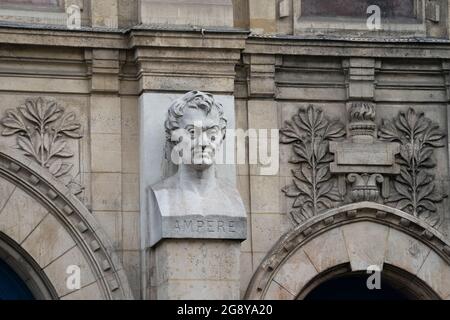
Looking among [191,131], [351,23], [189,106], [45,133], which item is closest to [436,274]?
[351,23]

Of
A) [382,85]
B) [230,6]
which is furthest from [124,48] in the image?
[382,85]

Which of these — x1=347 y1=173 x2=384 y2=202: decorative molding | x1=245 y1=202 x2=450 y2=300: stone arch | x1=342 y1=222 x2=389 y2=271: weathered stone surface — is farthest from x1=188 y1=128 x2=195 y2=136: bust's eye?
x1=342 y1=222 x2=389 y2=271: weathered stone surface

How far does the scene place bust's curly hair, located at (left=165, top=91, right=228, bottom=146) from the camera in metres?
26.1

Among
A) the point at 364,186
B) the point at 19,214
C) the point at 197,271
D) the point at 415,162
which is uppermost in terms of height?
the point at 415,162

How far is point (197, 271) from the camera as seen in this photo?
84.4ft

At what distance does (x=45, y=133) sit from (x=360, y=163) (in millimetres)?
3461

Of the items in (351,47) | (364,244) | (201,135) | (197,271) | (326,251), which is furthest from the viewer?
(351,47)

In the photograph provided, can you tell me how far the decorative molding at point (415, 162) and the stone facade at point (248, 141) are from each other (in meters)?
0.02

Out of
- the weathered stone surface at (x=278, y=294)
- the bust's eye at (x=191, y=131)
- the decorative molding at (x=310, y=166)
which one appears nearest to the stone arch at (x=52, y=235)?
the bust's eye at (x=191, y=131)

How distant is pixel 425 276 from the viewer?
Result: 27.1 metres

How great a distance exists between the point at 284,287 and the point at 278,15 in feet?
9.89

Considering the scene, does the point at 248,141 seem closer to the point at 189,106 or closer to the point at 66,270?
the point at 189,106

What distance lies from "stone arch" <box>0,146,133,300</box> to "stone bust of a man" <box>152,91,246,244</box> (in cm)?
84
